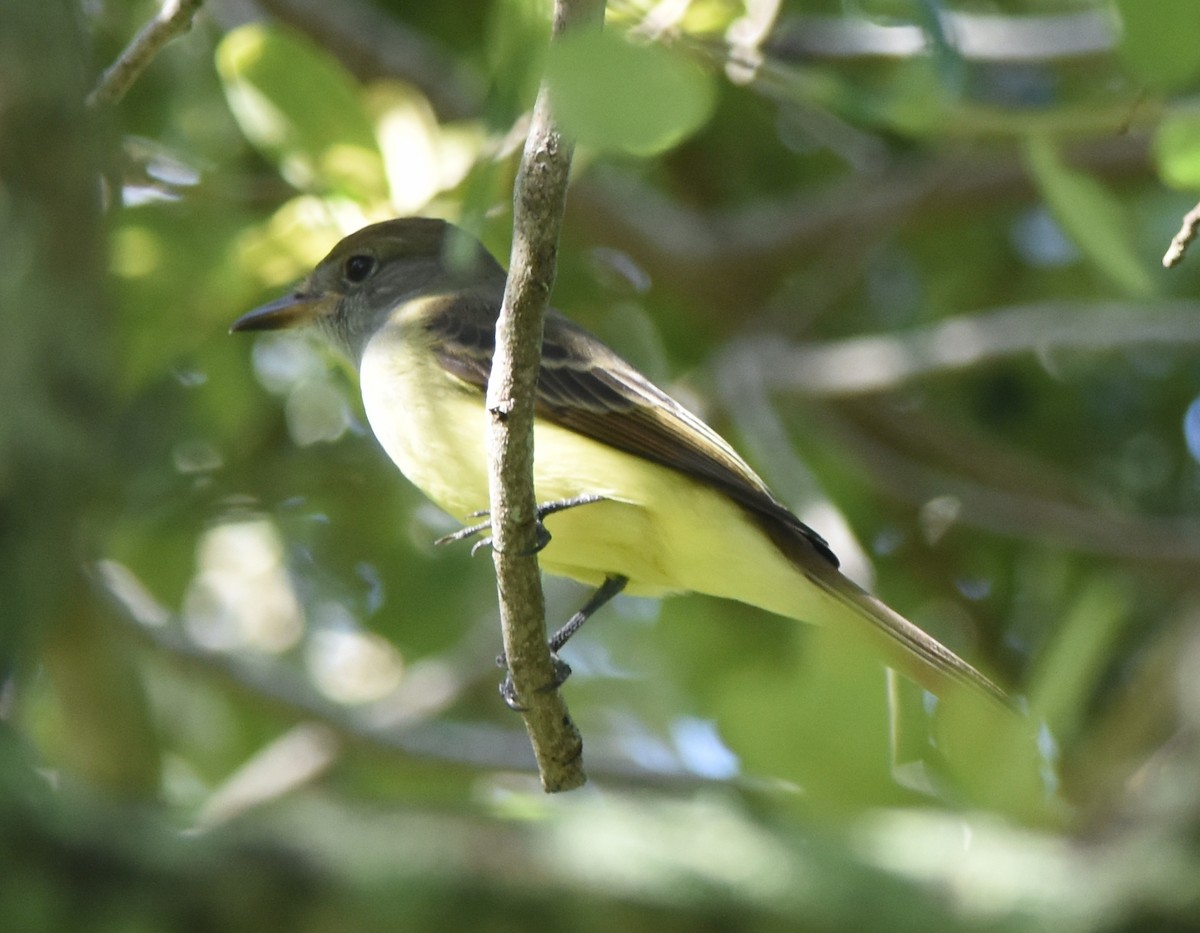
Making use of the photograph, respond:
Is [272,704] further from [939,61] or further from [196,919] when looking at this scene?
[939,61]

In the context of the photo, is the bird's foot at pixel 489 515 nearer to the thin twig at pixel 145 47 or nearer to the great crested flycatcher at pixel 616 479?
the great crested flycatcher at pixel 616 479

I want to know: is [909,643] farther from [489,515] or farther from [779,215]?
[779,215]

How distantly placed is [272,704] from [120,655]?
1.20 metres

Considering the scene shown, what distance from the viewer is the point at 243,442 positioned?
654 centimetres

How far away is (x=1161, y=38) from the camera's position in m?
2.99

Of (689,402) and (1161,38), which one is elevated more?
(689,402)

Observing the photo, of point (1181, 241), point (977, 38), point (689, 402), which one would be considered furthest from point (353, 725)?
point (1181, 241)

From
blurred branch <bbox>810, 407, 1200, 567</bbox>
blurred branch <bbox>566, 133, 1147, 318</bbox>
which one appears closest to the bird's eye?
blurred branch <bbox>566, 133, 1147, 318</bbox>

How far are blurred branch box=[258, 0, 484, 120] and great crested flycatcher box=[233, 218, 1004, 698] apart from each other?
2.05 m

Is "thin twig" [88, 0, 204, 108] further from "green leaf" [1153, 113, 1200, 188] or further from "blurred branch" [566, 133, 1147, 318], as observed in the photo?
"blurred branch" [566, 133, 1147, 318]

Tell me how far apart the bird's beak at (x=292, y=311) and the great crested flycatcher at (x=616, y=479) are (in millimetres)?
658

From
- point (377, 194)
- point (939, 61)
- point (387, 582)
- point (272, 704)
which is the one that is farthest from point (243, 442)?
point (939, 61)

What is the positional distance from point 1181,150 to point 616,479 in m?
1.53

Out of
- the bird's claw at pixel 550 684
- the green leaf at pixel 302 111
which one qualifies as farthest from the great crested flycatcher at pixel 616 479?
the green leaf at pixel 302 111
